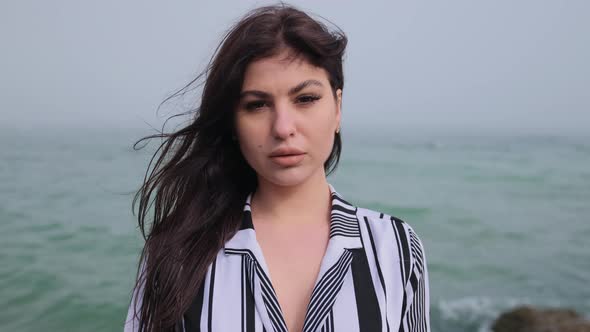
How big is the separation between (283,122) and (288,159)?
14 centimetres

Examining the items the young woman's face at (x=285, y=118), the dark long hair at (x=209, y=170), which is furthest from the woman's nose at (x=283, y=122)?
the dark long hair at (x=209, y=170)

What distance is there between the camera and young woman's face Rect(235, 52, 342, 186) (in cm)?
183

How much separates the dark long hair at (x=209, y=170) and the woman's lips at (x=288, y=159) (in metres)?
0.26

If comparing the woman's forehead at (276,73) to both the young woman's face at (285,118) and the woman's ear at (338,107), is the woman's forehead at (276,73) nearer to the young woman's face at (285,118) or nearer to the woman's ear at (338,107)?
the young woman's face at (285,118)

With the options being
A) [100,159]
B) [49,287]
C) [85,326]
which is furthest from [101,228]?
[100,159]

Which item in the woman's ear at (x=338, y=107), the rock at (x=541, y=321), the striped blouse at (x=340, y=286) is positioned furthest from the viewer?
the rock at (x=541, y=321)

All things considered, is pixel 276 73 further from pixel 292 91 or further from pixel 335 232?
pixel 335 232

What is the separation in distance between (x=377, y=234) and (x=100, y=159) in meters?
19.5

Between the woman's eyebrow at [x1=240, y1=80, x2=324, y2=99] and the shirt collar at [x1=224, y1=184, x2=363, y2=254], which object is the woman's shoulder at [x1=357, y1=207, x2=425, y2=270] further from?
the woman's eyebrow at [x1=240, y1=80, x2=324, y2=99]

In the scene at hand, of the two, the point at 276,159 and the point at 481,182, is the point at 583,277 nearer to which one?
the point at 276,159

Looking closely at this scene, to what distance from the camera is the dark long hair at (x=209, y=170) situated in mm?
1877

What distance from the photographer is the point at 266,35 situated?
1862 mm

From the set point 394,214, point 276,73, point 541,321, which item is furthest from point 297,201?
point 394,214

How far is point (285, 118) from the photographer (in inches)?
71.6
